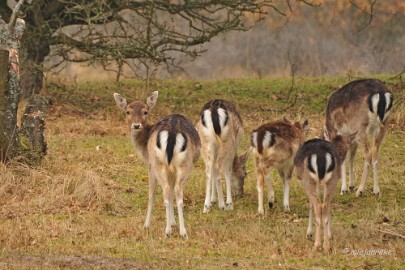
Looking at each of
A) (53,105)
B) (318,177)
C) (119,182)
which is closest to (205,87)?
(53,105)

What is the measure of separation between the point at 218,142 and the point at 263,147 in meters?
0.74

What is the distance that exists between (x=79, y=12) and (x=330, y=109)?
6.06 metres

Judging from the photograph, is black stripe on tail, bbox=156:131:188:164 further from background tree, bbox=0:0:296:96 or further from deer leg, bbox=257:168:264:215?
background tree, bbox=0:0:296:96

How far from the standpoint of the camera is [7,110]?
42.9 ft

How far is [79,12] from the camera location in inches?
706

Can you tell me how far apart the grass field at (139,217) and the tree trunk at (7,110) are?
0.77ft

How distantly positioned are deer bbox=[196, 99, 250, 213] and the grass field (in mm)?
264

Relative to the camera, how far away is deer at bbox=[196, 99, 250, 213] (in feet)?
40.9

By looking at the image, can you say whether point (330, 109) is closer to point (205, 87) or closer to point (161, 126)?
point (161, 126)

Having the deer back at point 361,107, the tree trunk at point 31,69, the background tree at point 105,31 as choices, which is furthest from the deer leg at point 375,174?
the tree trunk at point 31,69

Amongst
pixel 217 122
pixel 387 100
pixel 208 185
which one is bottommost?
pixel 208 185

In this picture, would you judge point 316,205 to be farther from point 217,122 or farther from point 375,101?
point 375,101

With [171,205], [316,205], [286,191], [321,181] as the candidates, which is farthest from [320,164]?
[286,191]

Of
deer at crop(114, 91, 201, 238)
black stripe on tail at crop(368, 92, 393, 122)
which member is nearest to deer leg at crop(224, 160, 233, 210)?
deer at crop(114, 91, 201, 238)
